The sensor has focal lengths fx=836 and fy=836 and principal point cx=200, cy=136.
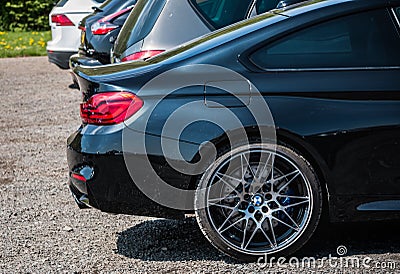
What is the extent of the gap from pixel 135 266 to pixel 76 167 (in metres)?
0.72

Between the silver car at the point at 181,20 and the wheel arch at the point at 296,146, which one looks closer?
the wheel arch at the point at 296,146

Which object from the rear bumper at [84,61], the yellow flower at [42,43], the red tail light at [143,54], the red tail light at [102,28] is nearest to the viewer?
the red tail light at [143,54]

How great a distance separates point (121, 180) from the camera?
16.6 feet

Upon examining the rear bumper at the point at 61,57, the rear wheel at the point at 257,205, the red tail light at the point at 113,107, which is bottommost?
the rear bumper at the point at 61,57

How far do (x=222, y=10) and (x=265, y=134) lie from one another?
246 centimetres

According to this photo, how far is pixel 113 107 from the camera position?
511 cm

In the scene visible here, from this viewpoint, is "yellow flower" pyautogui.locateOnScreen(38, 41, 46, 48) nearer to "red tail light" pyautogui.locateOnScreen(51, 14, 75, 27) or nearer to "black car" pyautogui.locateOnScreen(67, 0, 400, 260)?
"red tail light" pyautogui.locateOnScreen(51, 14, 75, 27)

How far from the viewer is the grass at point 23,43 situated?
57.6ft

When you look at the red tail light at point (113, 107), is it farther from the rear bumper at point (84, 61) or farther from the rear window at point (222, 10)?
the rear bumper at point (84, 61)

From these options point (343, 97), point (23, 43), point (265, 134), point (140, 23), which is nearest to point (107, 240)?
point (265, 134)

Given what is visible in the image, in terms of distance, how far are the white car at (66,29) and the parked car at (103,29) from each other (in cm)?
208

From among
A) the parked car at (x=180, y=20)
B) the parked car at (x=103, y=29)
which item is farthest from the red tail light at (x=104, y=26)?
the parked car at (x=180, y=20)

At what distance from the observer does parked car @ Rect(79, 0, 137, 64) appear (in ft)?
33.3

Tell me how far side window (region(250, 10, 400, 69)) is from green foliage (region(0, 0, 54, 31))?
60.8ft
